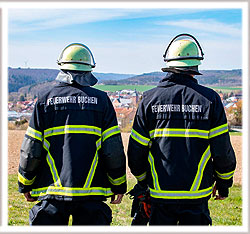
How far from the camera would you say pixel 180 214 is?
12.7 feet

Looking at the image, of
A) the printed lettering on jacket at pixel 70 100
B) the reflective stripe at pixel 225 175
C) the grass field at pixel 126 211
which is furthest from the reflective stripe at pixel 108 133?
the grass field at pixel 126 211

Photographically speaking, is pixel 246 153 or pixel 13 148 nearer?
pixel 246 153

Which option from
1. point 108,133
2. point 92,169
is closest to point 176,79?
point 108,133

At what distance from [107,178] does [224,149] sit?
1268mm

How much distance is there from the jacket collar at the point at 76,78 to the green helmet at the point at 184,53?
864 millimetres

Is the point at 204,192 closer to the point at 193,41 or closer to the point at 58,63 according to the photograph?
the point at 193,41

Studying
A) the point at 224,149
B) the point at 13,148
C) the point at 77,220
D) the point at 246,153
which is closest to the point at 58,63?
the point at 77,220

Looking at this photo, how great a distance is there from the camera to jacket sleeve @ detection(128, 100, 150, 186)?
13.3 ft

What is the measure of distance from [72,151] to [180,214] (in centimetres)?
126

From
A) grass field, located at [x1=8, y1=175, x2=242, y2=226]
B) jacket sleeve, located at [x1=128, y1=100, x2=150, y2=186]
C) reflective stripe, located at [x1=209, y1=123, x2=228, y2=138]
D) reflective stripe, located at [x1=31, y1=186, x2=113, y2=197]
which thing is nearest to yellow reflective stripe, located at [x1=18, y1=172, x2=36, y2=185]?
reflective stripe, located at [x1=31, y1=186, x2=113, y2=197]

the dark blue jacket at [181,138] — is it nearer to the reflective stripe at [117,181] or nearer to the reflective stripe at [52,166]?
the reflective stripe at [117,181]

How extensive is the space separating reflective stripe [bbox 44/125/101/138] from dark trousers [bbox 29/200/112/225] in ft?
2.29

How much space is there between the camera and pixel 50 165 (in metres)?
3.93

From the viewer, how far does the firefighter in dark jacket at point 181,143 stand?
12.7 feet
